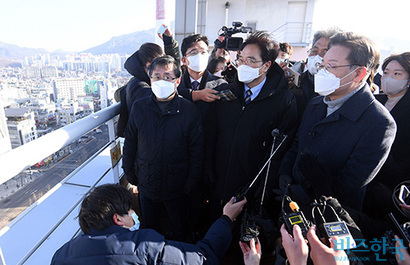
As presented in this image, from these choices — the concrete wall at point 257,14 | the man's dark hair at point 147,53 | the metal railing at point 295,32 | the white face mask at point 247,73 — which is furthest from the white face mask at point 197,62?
the metal railing at point 295,32

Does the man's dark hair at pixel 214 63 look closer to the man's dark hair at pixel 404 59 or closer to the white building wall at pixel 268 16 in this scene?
Answer: the man's dark hair at pixel 404 59

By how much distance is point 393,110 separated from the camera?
203 centimetres

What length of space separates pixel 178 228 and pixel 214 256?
107cm

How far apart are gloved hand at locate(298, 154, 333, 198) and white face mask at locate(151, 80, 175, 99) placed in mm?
1216

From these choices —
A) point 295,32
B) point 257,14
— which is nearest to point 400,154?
point 295,32

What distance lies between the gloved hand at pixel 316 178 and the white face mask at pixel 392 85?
140 cm

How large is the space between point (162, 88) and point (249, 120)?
2.59ft

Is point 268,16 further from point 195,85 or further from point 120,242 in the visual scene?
point 120,242

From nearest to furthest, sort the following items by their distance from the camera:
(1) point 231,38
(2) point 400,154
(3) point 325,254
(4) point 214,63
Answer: (3) point 325,254 < (2) point 400,154 < (1) point 231,38 < (4) point 214,63

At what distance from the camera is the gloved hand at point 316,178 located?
132cm

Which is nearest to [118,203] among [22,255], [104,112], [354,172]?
[22,255]

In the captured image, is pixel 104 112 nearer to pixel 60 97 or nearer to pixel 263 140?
pixel 263 140

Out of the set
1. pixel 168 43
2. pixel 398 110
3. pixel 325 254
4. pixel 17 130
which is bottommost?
pixel 325 254

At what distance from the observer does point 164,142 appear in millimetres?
1918
